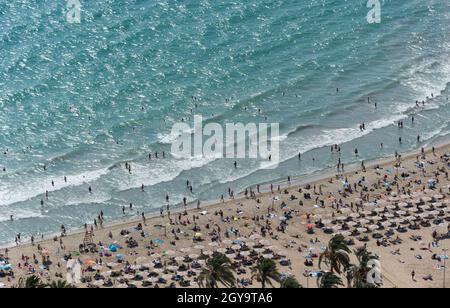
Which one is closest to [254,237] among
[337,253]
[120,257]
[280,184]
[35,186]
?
[120,257]

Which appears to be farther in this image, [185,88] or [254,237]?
[185,88]

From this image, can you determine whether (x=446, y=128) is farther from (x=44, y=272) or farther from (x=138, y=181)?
(x=44, y=272)

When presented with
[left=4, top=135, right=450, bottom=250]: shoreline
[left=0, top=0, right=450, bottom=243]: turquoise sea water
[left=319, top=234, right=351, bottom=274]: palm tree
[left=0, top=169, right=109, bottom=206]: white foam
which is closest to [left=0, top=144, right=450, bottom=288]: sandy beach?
[left=4, top=135, right=450, bottom=250]: shoreline

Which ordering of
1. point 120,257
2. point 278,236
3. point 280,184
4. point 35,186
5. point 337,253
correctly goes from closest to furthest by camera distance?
1. point 337,253
2. point 120,257
3. point 278,236
4. point 280,184
5. point 35,186

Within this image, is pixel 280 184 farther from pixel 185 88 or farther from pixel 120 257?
pixel 185 88

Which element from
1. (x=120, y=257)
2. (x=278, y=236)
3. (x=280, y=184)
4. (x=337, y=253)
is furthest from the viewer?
(x=280, y=184)
